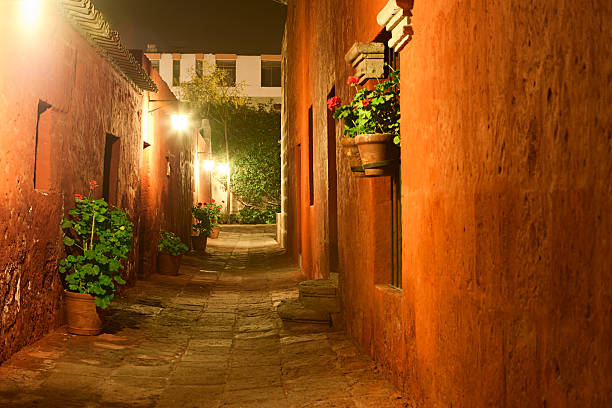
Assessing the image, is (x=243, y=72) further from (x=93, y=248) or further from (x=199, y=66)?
(x=93, y=248)

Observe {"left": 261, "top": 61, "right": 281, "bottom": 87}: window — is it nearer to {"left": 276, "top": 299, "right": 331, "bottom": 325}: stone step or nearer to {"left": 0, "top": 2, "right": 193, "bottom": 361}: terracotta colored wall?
{"left": 0, "top": 2, "right": 193, "bottom": 361}: terracotta colored wall

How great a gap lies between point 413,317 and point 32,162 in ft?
12.4

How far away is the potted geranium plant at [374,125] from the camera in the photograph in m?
4.48

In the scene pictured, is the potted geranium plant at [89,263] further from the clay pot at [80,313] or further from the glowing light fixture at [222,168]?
the glowing light fixture at [222,168]

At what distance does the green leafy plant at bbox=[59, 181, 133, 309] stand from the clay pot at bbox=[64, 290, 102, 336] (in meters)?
0.08

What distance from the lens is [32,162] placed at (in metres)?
5.40

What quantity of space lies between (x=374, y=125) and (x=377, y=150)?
29 centimetres

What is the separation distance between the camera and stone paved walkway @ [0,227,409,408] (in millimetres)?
4309

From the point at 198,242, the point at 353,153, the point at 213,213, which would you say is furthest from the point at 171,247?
the point at 213,213

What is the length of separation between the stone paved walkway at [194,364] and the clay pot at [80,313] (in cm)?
11

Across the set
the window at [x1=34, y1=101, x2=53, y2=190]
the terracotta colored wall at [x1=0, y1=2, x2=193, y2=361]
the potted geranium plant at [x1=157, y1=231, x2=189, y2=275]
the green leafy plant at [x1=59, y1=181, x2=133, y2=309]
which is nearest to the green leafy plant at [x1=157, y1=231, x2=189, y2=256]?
the potted geranium plant at [x1=157, y1=231, x2=189, y2=275]

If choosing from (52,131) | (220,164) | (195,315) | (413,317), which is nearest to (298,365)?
(413,317)

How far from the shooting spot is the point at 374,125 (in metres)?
4.68

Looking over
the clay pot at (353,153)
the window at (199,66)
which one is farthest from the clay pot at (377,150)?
the window at (199,66)
